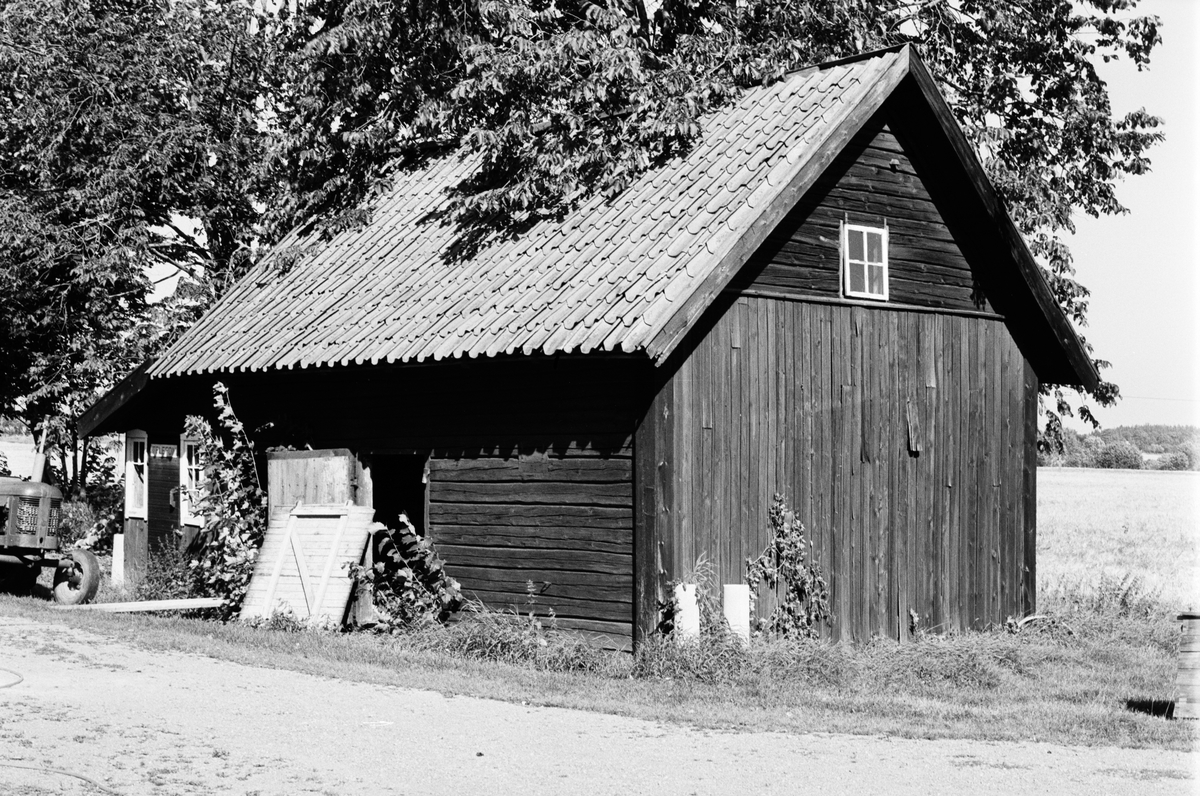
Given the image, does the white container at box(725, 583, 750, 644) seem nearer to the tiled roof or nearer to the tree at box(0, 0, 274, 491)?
the tiled roof

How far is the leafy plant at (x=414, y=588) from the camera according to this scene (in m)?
15.9

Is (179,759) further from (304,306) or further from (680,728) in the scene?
(304,306)

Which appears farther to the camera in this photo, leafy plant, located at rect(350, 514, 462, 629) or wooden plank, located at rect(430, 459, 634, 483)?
leafy plant, located at rect(350, 514, 462, 629)

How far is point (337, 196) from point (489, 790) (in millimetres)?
15149

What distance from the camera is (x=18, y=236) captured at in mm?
23500

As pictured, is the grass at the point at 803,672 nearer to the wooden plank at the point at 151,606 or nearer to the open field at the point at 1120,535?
the wooden plank at the point at 151,606

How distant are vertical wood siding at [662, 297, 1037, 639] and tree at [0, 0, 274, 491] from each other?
10.8 m

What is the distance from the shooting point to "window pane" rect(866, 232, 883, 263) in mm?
16266

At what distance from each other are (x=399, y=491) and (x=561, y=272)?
5939 millimetres

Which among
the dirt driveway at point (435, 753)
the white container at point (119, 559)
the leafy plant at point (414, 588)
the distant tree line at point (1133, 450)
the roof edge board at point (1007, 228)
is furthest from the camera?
the distant tree line at point (1133, 450)

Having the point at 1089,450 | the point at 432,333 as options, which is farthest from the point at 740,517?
the point at 1089,450

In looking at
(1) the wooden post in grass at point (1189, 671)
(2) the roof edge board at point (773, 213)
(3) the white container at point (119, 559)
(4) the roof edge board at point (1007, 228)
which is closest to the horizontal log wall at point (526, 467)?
(2) the roof edge board at point (773, 213)

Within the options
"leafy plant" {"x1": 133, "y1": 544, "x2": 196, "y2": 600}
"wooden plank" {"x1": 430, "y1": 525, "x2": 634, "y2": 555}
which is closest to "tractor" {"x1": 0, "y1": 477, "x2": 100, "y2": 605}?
"leafy plant" {"x1": 133, "y1": 544, "x2": 196, "y2": 600}

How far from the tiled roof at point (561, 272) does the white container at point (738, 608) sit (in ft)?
8.26
